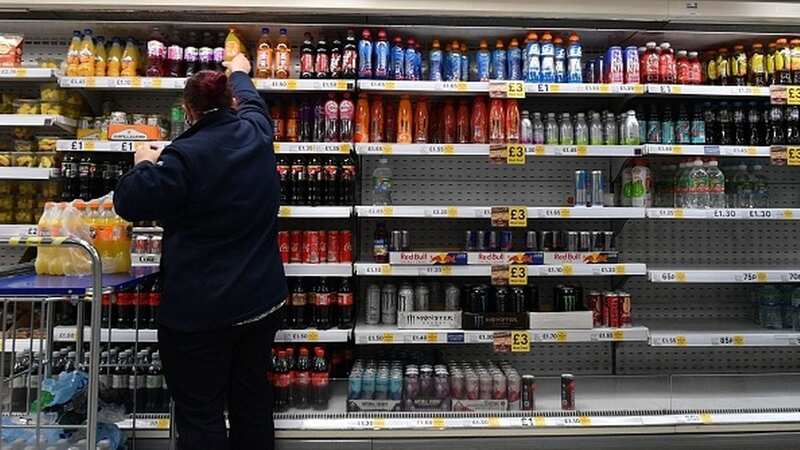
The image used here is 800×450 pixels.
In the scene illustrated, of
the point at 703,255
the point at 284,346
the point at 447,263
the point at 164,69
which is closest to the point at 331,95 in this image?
the point at 164,69

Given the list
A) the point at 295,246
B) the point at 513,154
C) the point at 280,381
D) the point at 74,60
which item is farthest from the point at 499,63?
the point at 74,60

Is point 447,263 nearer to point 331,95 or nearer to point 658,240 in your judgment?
point 331,95

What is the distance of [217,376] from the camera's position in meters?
2.08

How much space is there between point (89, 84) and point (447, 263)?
2.05 metres

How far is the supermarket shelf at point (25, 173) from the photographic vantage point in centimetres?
278

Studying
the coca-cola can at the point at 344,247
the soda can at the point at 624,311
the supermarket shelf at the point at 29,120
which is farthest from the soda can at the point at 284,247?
the soda can at the point at 624,311

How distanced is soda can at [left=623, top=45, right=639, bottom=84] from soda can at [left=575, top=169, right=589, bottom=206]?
0.56 metres

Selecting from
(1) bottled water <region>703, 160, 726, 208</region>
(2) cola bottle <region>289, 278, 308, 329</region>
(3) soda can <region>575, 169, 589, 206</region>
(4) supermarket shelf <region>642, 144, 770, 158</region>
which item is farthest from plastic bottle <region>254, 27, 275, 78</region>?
(1) bottled water <region>703, 160, 726, 208</region>

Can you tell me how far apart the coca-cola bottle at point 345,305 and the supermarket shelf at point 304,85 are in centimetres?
102

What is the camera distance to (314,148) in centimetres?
277

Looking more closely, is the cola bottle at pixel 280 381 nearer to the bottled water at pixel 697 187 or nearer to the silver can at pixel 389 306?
the silver can at pixel 389 306

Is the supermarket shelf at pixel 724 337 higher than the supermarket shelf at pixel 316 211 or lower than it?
lower

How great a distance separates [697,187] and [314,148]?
2142 mm

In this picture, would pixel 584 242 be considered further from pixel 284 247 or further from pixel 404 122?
pixel 284 247
